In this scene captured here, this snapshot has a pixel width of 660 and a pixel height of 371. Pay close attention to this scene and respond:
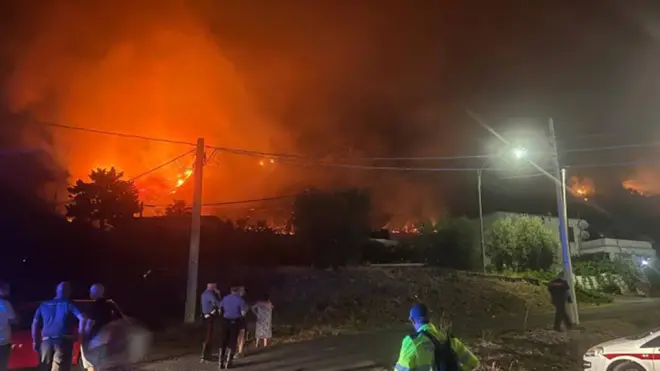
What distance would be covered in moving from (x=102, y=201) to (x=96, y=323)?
2706 cm

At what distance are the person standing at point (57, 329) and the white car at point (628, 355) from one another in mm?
7948

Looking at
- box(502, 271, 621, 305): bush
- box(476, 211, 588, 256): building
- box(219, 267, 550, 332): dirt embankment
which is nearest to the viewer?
box(219, 267, 550, 332): dirt embankment

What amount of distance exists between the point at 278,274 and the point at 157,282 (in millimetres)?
5209

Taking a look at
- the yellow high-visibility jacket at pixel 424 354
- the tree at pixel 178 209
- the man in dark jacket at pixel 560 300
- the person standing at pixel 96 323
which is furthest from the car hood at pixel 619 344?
the tree at pixel 178 209

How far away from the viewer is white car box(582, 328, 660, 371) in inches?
344

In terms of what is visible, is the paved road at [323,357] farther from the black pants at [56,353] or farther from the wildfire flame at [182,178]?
the wildfire flame at [182,178]

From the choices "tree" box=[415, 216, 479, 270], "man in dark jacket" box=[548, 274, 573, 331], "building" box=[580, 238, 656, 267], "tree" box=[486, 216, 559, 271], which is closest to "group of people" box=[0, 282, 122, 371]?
"man in dark jacket" box=[548, 274, 573, 331]

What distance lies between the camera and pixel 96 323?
7.49 metres

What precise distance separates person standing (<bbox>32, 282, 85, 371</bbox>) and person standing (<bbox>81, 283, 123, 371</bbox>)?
5.8 inches

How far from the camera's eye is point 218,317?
1085cm

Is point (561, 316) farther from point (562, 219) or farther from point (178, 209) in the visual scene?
point (178, 209)

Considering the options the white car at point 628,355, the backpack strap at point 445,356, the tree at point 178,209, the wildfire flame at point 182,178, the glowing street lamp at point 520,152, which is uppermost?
the wildfire flame at point 182,178

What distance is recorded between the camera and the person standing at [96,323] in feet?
24.3

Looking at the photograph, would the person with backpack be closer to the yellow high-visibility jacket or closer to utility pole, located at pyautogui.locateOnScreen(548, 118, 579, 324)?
the yellow high-visibility jacket
